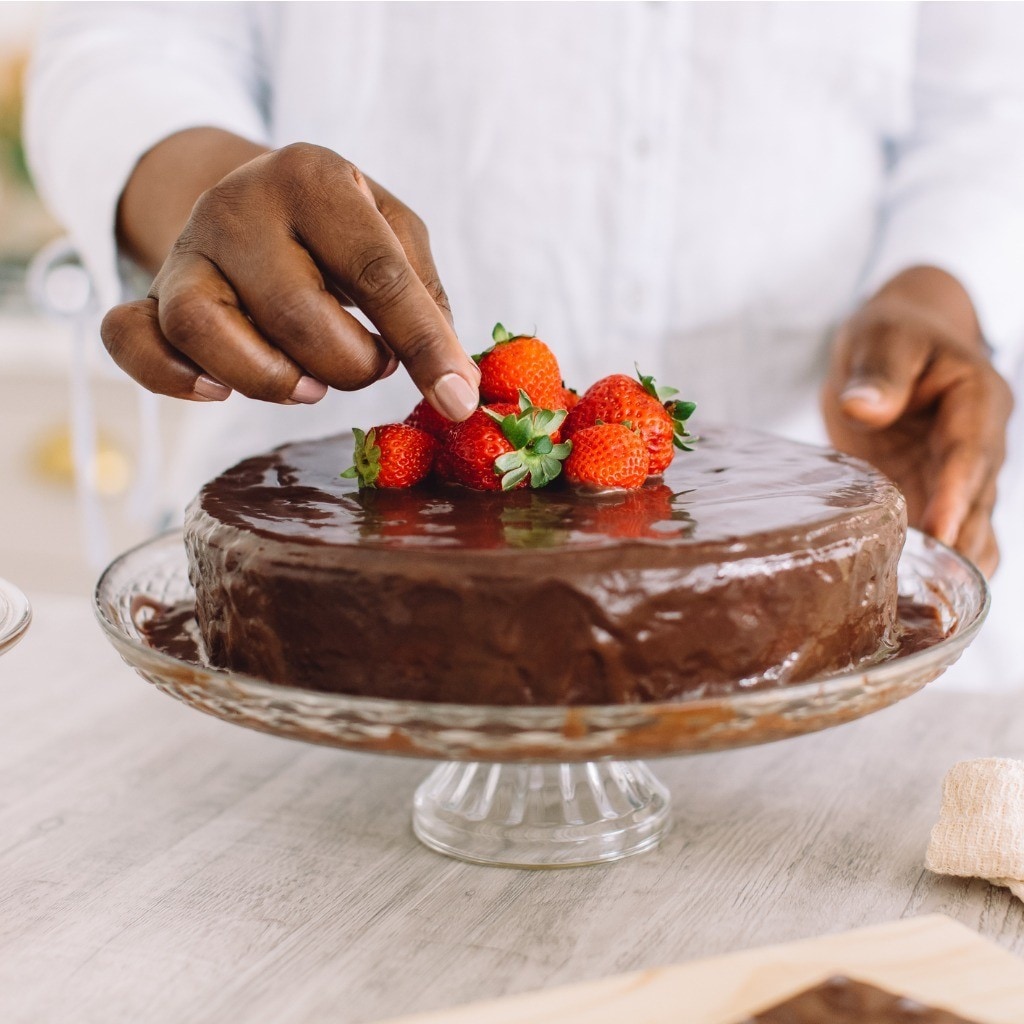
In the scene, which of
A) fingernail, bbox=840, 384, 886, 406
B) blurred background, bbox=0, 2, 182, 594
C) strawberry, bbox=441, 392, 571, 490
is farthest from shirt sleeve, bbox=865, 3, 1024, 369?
blurred background, bbox=0, 2, 182, 594

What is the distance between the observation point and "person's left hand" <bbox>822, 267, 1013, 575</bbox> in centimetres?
155

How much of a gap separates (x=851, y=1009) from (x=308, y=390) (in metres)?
0.67

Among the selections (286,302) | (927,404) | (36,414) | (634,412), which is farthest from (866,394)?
(36,414)

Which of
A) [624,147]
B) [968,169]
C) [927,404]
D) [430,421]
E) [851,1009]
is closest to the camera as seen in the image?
[851,1009]

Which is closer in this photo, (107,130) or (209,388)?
(209,388)

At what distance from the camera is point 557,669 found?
974mm

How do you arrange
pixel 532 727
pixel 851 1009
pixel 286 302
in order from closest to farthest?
pixel 851 1009
pixel 532 727
pixel 286 302

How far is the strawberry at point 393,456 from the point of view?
1.19 meters

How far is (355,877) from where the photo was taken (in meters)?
1.08

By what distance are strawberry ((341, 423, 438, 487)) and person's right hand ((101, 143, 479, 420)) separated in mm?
116

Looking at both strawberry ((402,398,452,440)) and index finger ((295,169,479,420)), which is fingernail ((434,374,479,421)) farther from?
strawberry ((402,398,452,440))

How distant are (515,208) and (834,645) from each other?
3.25ft

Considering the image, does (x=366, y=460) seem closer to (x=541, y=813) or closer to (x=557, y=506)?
(x=557, y=506)

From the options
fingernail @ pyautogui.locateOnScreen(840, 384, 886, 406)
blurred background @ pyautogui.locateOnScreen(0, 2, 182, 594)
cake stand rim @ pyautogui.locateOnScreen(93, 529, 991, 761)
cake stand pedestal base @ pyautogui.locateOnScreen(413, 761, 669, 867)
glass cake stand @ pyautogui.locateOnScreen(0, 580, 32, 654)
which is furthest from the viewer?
blurred background @ pyautogui.locateOnScreen(0, 2, 182, 594)
